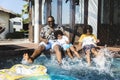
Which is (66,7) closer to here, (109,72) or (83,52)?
(83,52)

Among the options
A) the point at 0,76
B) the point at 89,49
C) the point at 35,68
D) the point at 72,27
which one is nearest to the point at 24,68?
the point at 35,68

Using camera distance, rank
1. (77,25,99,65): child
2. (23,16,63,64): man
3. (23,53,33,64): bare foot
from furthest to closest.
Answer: (77,25,99,65): child
(23,16,63,64): man
(23,53,33,64): bare foot

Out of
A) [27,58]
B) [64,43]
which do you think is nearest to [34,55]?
[27,58]

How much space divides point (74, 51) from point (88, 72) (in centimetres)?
115

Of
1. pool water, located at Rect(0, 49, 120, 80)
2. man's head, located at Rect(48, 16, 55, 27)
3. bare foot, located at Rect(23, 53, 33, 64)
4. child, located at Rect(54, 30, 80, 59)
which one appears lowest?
pool water, located at Rect(0, 49, 120, 80)

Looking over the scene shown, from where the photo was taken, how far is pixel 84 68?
27.8 feet

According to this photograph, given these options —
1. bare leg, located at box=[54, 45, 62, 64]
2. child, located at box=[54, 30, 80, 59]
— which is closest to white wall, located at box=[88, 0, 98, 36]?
child, located at box=[54, 30, 80, 59]

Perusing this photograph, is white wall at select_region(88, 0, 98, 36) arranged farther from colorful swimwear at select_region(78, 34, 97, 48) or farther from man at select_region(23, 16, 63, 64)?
man at select_region(23, 16, 63, 64)

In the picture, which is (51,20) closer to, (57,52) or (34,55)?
(57,52)

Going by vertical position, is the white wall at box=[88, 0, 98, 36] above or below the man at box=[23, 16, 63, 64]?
above

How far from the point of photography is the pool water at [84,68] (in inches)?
291

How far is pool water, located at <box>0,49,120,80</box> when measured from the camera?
739cm

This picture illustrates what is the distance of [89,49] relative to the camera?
9.26 metres

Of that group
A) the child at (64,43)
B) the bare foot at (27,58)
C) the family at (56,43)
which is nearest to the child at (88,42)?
the family at (56,43)
